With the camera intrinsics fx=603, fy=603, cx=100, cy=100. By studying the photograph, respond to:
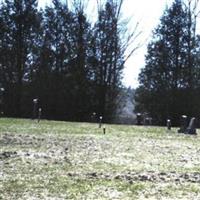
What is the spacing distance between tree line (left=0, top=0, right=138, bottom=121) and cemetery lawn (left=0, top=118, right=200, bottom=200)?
85.1 ft

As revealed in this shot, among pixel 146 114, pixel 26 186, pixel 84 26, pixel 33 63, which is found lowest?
pixel 26 186

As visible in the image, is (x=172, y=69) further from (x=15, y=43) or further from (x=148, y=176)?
(x=148, y=176)

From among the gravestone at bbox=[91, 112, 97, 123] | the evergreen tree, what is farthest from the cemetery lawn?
the evergreen tree

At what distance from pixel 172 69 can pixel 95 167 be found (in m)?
38.0

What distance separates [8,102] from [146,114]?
11.7 meters

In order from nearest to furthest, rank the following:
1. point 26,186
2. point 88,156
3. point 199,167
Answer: point 26,186, point 199,167, point 88,156

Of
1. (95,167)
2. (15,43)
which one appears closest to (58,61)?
(15,43)

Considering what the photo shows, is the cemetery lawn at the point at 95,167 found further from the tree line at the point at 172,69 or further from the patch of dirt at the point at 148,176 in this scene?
the tree line at the point at 172,69

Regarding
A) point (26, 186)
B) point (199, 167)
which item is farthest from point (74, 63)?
point (26, 186)

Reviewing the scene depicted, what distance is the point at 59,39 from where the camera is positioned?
51938 mm

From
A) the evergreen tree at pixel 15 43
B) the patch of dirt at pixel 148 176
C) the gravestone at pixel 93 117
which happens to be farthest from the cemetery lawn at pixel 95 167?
the evergreen tree at pixel 15 43

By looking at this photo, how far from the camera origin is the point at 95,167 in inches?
579

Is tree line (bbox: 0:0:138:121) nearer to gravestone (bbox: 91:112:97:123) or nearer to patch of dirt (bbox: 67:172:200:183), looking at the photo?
gravestone (bbox: 91:112:97:123)

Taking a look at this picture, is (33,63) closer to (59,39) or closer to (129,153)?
(59,39)
